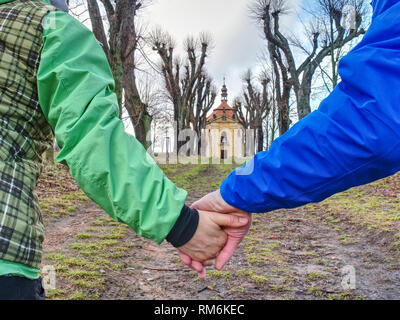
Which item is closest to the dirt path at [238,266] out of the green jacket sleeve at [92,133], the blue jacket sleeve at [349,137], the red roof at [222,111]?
the blue jacket sleeve at [349,137]

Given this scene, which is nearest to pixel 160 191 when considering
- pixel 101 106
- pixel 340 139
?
pixel 101 106

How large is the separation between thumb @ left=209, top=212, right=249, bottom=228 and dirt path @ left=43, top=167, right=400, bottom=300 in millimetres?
1428

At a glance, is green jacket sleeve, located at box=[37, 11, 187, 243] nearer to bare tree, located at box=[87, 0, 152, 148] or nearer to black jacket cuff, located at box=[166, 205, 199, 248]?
black jacket cuff, located at box=[166, 205, 199, 248]

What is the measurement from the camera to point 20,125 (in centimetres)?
130

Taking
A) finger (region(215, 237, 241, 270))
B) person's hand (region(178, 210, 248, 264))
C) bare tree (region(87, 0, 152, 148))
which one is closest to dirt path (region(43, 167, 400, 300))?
finger (region(215, 237, 241, 270))

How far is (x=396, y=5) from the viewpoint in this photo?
1.36 meters

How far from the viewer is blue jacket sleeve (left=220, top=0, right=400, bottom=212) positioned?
1.34m

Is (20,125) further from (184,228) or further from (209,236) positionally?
(209,236)

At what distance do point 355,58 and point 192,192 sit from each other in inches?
361

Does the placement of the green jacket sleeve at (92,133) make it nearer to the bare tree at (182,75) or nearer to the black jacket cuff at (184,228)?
the black jacket cuff at (184,228)

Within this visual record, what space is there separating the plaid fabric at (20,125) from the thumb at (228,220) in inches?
35.5

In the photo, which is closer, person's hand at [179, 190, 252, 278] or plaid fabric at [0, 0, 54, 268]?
plaid fabric at [0, 0, 54, 268]
